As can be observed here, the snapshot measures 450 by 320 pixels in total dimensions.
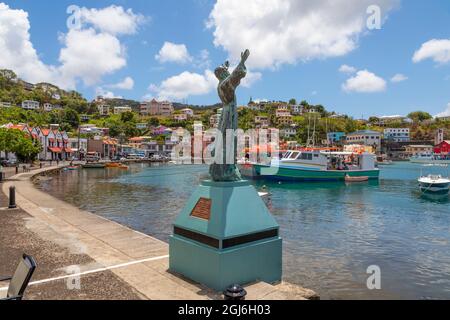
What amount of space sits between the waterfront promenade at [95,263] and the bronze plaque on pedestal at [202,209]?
1.31m

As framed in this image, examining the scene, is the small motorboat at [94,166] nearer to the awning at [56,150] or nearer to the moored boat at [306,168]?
the awning at [56,150]

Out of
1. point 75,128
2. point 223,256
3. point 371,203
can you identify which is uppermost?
point 75,128

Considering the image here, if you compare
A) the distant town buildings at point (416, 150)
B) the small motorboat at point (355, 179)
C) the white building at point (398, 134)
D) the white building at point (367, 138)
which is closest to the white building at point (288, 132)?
the white building at point (367, 138)

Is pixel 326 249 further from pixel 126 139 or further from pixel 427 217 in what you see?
pixel 126 139

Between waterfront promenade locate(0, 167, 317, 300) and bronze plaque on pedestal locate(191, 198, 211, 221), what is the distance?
131 centimetres

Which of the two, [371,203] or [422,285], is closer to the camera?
[422,285]

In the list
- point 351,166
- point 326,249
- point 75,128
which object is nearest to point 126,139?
point 75,128

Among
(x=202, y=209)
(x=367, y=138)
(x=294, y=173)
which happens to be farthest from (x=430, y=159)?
(x=202, y=209)

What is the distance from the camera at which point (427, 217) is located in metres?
21.3

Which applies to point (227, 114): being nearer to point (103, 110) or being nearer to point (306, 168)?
point (306, 168)

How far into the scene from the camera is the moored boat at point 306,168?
4309 centimetres

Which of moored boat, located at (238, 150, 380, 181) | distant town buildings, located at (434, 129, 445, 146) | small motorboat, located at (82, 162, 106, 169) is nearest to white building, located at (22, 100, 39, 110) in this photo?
small motorboat, located at (82, 162, 106, 169)
